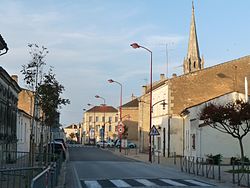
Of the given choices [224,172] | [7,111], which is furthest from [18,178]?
[224,172]

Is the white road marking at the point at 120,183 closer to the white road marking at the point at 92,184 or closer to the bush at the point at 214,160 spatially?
the white road marking at the point at 92,184

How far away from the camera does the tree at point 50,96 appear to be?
982 inches

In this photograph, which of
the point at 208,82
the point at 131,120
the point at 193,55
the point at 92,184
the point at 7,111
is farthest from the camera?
the point at 131,120

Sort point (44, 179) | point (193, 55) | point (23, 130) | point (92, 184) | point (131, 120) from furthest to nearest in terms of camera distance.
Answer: point (131, 120) < point (193, 55) < point (23, 130) < point (92, 184) < point (44, 179)

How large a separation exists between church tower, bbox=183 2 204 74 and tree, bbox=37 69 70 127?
65074mm

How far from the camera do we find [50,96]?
1004 inches

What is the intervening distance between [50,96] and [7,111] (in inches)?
213

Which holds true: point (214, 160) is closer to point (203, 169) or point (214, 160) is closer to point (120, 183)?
point (203, 169)

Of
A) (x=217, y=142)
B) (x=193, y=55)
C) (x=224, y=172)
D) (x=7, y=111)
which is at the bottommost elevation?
(x=224, y=172)

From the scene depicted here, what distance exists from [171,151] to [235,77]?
10.6 meters

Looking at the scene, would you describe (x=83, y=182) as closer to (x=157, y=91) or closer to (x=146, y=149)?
(x=157, y=91)

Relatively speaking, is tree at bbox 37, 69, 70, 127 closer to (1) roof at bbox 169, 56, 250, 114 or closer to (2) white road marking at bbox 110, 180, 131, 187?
(2) white road marking at bbox 110, 180, 131, 187

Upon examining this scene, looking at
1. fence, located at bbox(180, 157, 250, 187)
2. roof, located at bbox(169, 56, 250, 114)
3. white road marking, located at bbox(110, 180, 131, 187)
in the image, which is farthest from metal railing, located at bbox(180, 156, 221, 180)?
roof, located at bbox(169, 56, 250, 114)

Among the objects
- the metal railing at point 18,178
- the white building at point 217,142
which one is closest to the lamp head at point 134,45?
the white building at point 217,142
